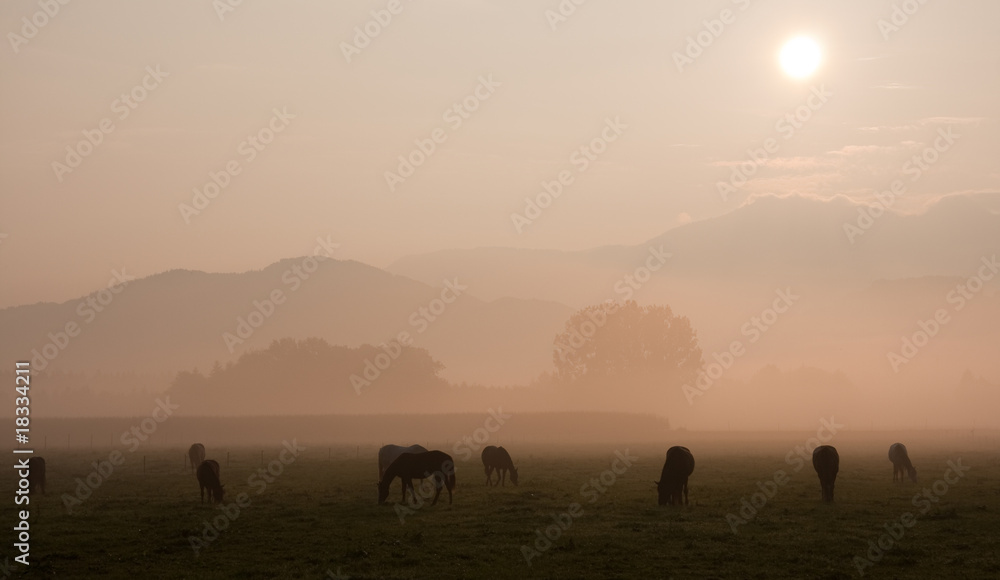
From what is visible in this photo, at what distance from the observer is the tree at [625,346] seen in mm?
131625

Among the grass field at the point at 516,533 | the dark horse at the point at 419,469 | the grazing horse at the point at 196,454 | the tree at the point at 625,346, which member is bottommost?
the grass field at the point at 516,533

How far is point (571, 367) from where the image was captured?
13312 cm

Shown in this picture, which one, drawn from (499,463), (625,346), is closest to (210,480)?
(499,463)

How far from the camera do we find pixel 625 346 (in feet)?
433

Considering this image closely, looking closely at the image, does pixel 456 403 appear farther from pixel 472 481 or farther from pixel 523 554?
pixel 523 554

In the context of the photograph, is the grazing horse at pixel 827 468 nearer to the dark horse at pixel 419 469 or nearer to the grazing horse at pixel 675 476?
the grazing horse at pixel 675 476

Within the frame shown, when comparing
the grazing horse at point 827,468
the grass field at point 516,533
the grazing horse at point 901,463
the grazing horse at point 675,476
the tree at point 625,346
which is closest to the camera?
the grass field at point 516,533

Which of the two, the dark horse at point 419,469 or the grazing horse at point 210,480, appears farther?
the grazing horse at point 210,480

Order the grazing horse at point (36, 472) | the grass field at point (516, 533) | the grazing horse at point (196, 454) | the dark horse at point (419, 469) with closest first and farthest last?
the grass field at point (516, 533), the dark horse at point (419, 469), the grazing horse at point (36, 472), the grazing horse at point (196, 454)

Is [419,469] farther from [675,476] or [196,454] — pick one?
[196,454]

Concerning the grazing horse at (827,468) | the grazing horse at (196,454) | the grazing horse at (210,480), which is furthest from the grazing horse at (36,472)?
the grazing horse at (827,468)

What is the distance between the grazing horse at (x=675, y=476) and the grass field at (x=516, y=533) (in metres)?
0.70

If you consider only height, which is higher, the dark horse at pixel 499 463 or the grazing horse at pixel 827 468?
the dark horse at pixel 499 463

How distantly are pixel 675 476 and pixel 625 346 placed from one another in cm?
10040
